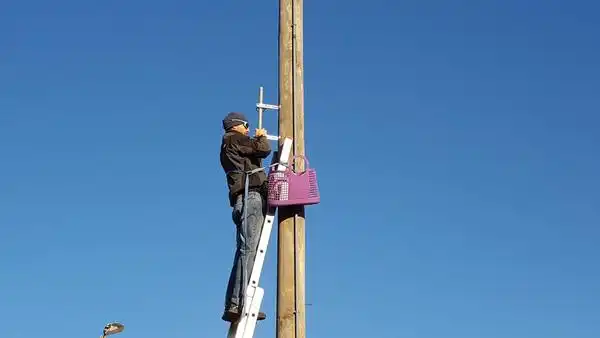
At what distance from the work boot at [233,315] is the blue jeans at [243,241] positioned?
29 millimetres

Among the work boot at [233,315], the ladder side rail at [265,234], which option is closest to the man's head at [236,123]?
the ladder side rail at [265,234]

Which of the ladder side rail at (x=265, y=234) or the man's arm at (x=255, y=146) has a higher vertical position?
the man's arm at (x=255, y=146)

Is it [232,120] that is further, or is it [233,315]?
[232,120]

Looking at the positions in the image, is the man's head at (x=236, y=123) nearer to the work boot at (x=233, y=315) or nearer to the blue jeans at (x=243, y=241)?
the blue jeans at (x=243, y=241)

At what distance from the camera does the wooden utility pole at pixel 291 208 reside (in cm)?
592

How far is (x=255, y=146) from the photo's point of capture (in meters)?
6.34

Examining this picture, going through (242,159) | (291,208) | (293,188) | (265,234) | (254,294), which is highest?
(242,159)

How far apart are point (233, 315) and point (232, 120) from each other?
1.49m

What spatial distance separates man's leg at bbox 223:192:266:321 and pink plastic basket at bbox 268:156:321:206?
12 cm

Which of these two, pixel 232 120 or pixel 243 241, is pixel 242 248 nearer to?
pixel 243 241

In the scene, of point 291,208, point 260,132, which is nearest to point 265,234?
point 291,208

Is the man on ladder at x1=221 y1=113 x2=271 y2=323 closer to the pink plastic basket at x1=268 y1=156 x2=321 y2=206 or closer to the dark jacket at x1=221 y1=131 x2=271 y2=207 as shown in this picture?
the dark jacket at x1=221 y1=131 x2=271 y2=207

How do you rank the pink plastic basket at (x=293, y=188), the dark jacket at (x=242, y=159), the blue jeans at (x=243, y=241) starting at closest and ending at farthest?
the blue jeans at (x=243, y=241) < the pink plastic basket at (x=293, y=188) < the dark jacket at (x=242, y=159)

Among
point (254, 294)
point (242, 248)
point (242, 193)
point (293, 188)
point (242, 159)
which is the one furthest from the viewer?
point (242, 159)
